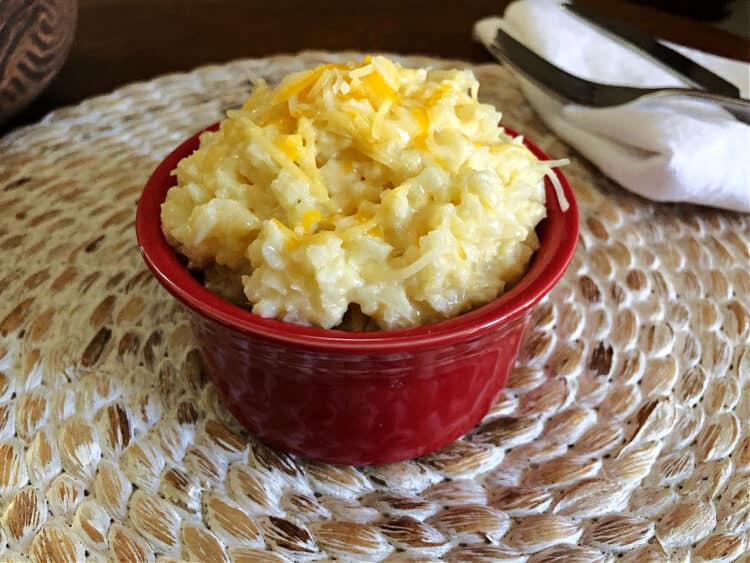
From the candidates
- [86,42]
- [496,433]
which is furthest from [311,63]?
[496,433]

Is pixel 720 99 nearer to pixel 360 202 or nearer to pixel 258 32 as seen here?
pixel 360 202

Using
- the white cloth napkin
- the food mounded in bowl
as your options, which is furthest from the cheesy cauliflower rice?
the white cloth napkin

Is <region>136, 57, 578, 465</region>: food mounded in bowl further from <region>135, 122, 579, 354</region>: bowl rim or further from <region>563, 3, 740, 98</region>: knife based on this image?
<region>563, 3, 740, 98</region>: knife

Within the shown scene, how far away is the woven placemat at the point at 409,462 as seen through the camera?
95 cm

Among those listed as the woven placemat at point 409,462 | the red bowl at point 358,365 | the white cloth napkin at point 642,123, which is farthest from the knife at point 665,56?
the red bowl at point 358,365

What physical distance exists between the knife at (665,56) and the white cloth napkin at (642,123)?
0.08 ft

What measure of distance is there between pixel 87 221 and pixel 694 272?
1.14 m

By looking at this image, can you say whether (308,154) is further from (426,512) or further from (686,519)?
(686,519)

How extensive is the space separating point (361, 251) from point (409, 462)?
357 mm

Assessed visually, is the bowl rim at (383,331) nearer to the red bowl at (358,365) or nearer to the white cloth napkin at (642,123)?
the red bowl at (358,365)

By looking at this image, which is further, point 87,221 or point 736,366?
point 87,221

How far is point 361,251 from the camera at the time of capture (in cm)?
89

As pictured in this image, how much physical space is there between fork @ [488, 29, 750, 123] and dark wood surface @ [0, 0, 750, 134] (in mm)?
357

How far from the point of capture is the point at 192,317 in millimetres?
1002
